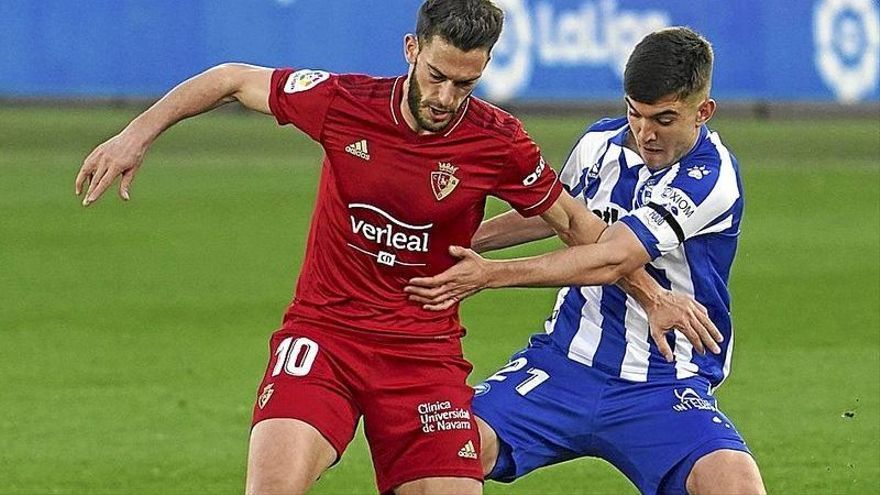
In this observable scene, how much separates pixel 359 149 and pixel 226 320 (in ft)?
21.8

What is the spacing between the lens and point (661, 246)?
22.6 feet

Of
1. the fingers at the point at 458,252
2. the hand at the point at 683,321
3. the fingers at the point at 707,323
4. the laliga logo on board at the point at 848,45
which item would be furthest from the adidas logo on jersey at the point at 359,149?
the laliga logo on board at the point at 848,45

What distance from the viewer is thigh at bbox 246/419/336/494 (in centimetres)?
625

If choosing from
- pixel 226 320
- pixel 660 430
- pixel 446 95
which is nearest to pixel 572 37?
pixel 226 320

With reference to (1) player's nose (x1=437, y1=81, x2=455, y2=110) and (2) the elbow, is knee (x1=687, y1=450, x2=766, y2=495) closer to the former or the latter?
(2) the elbow

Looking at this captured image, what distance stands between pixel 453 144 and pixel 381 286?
0.56 metres

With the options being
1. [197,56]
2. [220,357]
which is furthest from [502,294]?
[197,56]

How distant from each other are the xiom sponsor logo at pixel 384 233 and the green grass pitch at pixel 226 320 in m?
2.39

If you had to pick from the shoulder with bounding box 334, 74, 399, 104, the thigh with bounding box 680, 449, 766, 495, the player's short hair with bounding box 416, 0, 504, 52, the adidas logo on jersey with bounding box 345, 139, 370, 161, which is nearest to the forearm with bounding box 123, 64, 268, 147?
the shoulder with bounding box 334, 74, 399, 104

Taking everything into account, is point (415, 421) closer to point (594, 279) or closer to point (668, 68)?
point (594, 279)

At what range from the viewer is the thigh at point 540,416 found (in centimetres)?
702

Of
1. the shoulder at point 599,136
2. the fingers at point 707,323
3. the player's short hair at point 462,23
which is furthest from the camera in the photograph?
the shoulder at point 599,136

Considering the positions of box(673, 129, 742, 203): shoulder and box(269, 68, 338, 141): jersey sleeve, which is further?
box(673, 129, 742, 203): shoulder

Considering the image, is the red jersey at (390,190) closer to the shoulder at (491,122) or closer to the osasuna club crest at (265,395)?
the shoulder at (491,122)
